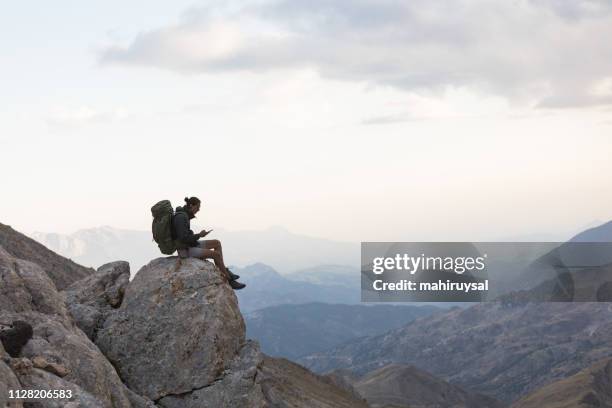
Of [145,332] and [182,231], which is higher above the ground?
[182,231]

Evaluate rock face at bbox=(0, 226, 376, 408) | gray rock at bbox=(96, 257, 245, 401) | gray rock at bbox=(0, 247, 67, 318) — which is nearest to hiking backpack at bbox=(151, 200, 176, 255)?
rock face at bbox=(0, 226, 376, 408)

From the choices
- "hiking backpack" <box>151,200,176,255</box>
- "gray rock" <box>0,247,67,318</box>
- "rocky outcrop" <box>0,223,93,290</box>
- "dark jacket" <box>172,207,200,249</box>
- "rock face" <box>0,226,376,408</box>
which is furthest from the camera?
"rocky outcrop" <box>0,223,93,290</box>

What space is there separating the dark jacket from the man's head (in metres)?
0.23

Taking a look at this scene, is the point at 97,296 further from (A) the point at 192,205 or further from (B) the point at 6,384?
(B) the point at 6,384

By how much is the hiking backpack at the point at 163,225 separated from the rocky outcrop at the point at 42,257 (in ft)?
207

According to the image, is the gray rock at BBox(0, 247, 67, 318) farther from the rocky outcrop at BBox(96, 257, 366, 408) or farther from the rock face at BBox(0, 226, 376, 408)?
the rocky outcrop at BBox(96, 257, 366, 408)

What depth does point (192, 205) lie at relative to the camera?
29.0 m

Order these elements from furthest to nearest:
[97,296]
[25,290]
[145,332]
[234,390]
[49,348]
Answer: [97,296], [234,390], [145,332], [25,290], [49,348]

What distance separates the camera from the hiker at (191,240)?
93.2ft

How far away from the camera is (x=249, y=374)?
28.2 metres

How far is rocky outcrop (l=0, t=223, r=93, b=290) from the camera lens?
92250mm

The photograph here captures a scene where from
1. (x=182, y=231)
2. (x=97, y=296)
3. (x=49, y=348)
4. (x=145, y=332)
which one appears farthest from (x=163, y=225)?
(x=49, y=348)

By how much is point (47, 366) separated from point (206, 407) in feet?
23.4

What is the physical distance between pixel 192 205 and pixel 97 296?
5.50 m
